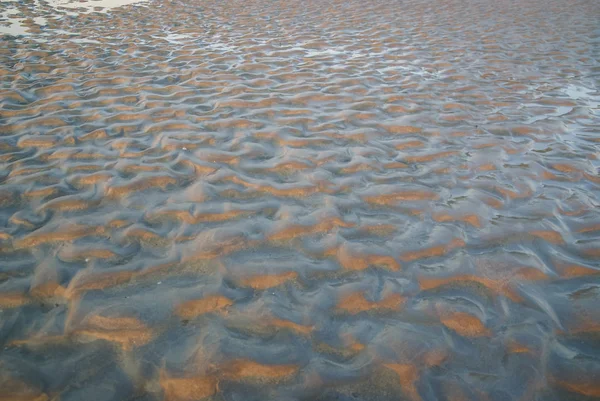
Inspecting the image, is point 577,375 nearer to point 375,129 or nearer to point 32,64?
point 375,129

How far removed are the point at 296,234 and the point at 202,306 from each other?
39.9 inches

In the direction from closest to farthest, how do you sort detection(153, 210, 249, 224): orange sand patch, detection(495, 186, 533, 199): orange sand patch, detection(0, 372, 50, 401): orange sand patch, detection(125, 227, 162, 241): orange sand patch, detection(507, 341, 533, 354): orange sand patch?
detection(0, 372, 50, 401): orange sand patch < detection(507, 341, 533, 354): orange sand patch < detection(125, 227, 162, 241): orange sand patch < detection(153, 210, 249, 224): orange sand patch < detection(495, 186, 533, 199): orange sand patch

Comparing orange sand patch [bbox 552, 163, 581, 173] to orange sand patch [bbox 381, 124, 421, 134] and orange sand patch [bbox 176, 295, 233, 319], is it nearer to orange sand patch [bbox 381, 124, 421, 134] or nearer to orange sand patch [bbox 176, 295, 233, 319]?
orange sand patch [bbox 381, 124, 421, 134]

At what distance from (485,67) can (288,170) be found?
18.6ft

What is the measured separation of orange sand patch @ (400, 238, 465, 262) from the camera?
10.0 feet

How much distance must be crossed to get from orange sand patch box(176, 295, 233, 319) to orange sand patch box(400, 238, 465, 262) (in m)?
1.43

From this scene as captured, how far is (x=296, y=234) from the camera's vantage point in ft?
10.7

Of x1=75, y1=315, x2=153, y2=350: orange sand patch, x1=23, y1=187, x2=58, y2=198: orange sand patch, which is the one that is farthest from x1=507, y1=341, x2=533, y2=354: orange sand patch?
x1=23, y1=187, x2=58, y2=198: orange sand patch

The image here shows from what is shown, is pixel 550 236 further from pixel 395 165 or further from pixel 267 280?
pixel 267 280

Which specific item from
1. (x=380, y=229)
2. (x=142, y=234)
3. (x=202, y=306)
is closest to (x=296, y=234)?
(x=380, y=229)

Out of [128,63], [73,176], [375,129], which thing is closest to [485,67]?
[375,129]

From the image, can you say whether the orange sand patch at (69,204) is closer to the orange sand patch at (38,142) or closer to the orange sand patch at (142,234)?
the orange sand patch at (142,234)

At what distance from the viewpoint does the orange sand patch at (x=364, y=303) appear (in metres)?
2.62

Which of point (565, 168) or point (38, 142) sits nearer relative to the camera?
point (565, 168)
